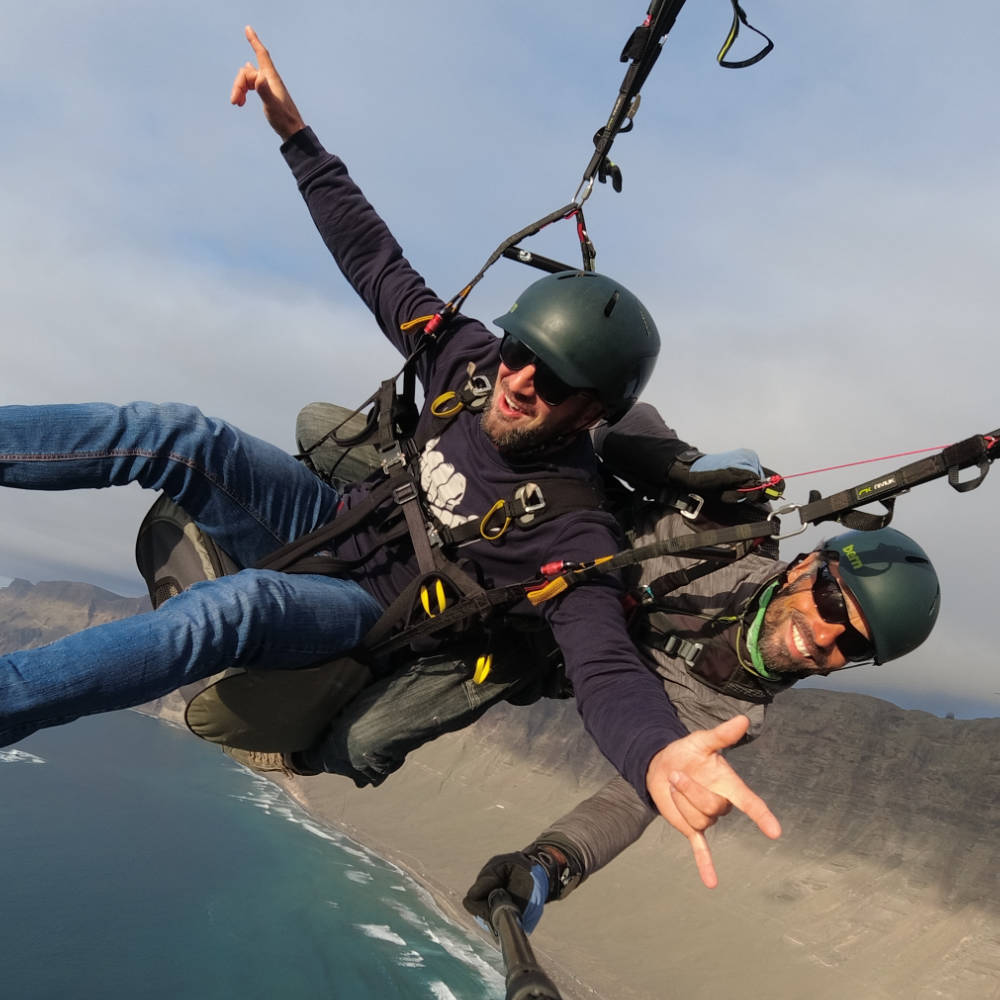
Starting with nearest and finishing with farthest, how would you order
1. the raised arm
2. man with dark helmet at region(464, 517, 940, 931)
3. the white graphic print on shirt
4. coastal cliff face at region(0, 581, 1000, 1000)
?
the white graphic print on shirt < man with dark helmet at region(464, 517, 940, 931) < the raised arm < coastal cliff face at region(0, 581, 1000, 1000)

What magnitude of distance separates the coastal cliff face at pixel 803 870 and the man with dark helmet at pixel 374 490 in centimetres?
5176

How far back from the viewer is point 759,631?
330cm

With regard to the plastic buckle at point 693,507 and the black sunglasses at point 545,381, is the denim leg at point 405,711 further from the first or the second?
the black sunglasses at point 545,381

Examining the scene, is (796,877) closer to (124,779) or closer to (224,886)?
(224,886)

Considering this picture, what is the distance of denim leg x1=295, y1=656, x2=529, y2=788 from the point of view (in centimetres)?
328

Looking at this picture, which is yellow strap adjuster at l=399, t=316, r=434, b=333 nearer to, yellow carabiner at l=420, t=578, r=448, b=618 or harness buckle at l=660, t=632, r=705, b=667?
yellow carabiner at l=420, t=578, r=448, b=618

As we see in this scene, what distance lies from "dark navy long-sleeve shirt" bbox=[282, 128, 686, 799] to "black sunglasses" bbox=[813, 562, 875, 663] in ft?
3.68

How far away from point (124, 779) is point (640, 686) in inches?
4639

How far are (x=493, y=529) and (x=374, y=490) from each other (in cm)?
64

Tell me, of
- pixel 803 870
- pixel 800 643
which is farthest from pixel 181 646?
pixel 803 870

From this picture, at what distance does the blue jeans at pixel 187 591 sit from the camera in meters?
→ 2.26

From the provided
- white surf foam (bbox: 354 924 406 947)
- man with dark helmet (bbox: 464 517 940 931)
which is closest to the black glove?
man with dark helmet (bbox: 464 517 940 931)

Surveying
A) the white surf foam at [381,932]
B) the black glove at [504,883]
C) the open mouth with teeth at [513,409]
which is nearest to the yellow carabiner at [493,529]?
the open mouth with teeth at [513,409]

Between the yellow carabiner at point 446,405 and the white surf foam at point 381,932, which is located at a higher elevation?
the yellow carabiner at point 446,405
